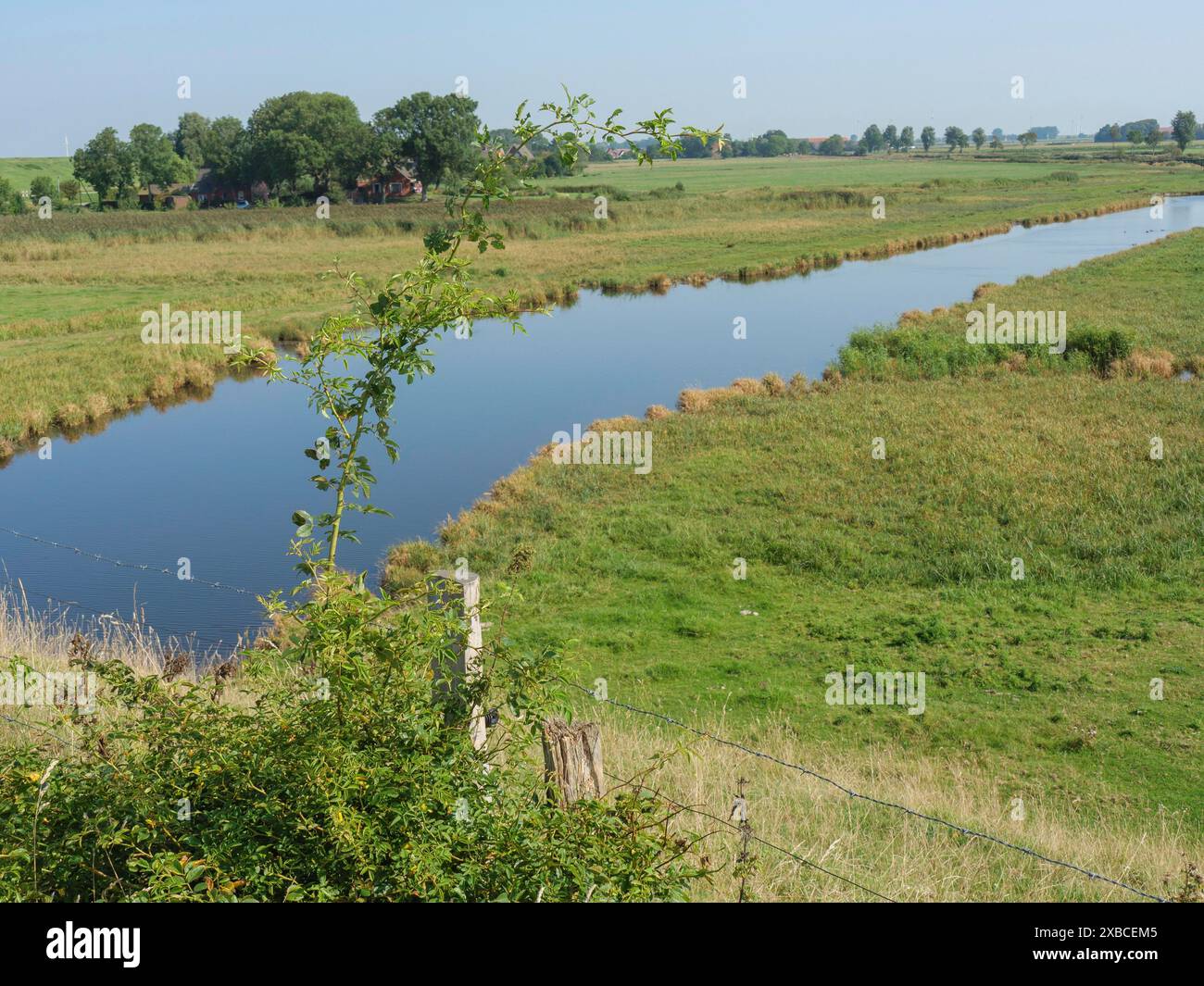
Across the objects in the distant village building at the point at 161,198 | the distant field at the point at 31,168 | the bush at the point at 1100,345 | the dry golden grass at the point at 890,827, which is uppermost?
the distant field at the point at 31,168

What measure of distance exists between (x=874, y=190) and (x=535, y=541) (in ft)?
289

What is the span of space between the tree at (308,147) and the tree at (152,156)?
699 cm

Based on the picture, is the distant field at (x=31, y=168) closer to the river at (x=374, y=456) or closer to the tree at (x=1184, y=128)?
the river at (x=374, y=456)

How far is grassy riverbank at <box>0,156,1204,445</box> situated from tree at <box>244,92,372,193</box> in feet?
36.5

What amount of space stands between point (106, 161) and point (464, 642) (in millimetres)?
94765

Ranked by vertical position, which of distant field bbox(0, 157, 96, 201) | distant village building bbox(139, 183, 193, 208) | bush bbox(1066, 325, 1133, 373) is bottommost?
bush bbox(1066, 325, 1133, 373)

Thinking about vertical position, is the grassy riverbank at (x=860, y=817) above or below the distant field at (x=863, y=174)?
below

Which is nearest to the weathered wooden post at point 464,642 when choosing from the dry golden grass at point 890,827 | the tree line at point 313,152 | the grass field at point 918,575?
the dry golden grass at point 890,827

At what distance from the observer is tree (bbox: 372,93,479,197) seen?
84.3 m

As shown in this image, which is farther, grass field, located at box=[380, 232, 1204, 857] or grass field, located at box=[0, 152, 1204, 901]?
grass field, located at box=[380, 232, 1204, 857]

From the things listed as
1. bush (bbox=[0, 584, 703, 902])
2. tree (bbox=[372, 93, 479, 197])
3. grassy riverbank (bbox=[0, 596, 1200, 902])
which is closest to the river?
grassy riverbank (bbox=[0, 596, 1200, 902])

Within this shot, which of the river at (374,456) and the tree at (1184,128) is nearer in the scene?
the river at (374,456)

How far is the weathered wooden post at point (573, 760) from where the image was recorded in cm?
432

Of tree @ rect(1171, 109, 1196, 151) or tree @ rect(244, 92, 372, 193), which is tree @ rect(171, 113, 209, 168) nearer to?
tree @ rect(244, 92, 372, 193)
